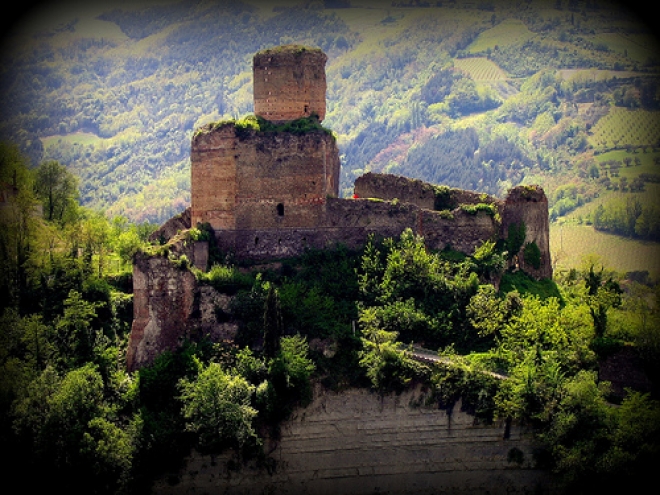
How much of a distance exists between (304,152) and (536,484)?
16.6 meters

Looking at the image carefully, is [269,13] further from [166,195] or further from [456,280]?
[456,280]

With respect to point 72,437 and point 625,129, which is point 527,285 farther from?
point 625,129

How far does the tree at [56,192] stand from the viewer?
218 ft

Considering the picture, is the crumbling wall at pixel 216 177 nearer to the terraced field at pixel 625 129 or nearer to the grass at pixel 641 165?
the grass at pixel 641 165

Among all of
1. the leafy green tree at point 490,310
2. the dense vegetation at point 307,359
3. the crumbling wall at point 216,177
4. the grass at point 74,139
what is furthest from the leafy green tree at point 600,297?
the grass at point 74,139

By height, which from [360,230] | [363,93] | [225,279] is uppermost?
[363,93]

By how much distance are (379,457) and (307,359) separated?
4389 mm

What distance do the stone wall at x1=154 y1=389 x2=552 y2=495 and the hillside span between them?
84.1 m

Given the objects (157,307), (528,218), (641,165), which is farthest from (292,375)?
(641,165)

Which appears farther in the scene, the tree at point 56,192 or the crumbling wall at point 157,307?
the tree at point 56,192

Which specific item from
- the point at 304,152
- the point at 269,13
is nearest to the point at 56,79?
the point at 269,13

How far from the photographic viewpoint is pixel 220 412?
154 feet

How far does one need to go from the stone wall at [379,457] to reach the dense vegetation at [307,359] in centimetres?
56

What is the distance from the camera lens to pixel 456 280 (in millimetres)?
51875
